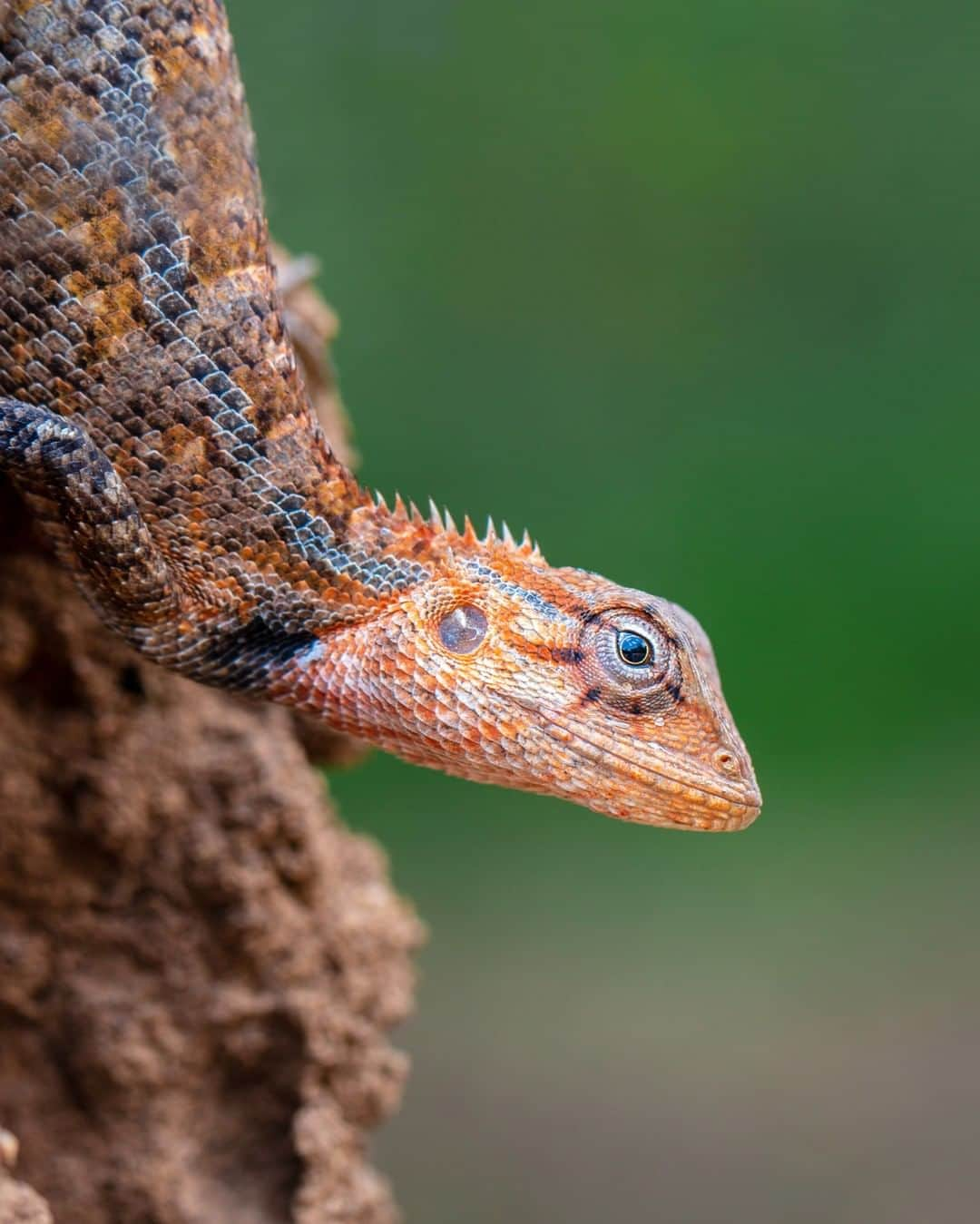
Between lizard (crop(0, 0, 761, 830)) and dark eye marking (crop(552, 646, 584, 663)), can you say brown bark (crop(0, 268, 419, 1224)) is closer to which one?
lizard (crop(0, 0, 761, 830))

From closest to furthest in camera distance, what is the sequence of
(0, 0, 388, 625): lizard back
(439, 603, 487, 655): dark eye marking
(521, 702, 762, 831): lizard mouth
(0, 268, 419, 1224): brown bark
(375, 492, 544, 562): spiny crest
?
(0, 0, 388, 625): lizard back → (521, 702, 762, 831): lizard mouth → (439, 603, 487, 655): dark eye marking → (375, 492, 544, 562): spiny crest → (0, 268, 419, 1224): brown bark

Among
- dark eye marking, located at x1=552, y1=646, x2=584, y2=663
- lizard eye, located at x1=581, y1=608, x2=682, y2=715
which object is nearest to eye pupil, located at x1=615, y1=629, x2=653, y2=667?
lizard eye, located at x1=581, y1=608, x2=682, y2=715

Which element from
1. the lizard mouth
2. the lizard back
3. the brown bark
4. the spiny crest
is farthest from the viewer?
the brown bark

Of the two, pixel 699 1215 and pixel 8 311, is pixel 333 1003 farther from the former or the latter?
pixel 699 1215

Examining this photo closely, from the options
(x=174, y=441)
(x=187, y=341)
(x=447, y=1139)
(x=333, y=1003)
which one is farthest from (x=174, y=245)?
(x=447, y=1139)

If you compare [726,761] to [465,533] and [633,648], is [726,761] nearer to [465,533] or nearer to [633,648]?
[633,648]

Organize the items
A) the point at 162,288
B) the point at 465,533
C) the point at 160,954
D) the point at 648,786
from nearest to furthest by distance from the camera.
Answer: the point at 162,288 → the point at 648,786 → the point at 465,533 → the point at 160,954

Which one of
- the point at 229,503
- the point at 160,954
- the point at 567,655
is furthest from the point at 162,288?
the point at 160,954

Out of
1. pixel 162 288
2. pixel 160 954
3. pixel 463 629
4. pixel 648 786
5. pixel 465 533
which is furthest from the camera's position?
pixel 160 954
